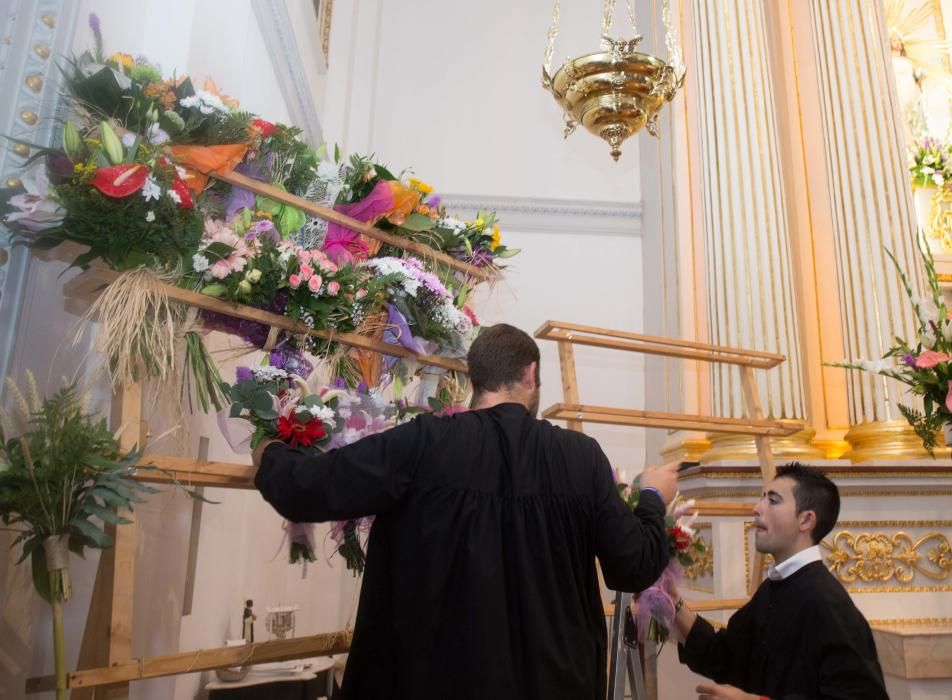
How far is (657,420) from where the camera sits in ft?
11.4

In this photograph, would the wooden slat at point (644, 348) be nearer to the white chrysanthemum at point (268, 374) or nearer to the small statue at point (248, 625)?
the white chrysanthemum at point (268, 374)

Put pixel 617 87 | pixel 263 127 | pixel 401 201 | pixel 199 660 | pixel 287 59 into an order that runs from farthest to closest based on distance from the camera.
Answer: pixel 287 59 < pixel 617 87 < pixel 401 201 < pixel 263 127 < pixel 199 660

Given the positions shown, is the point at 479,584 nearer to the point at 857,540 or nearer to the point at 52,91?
the point at 52,91

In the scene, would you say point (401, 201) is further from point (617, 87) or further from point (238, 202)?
point (617, 87)

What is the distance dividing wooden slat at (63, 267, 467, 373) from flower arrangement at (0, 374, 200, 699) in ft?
1.57

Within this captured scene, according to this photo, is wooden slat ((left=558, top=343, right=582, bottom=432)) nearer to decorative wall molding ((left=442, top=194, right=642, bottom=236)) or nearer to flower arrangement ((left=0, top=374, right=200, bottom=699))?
flower arrangement ((left=0, top=374, right=200, bottom=699))

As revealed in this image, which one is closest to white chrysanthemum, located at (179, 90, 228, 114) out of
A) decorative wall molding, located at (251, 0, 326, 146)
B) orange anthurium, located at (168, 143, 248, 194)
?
orange anthurium, located at (168, 143, 248, 194)

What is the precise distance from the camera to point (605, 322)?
24.0ft

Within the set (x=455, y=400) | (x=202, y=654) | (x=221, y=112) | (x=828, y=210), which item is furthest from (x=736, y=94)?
(x=202, y=654)

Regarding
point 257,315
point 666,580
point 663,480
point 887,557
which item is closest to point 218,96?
point 257,315

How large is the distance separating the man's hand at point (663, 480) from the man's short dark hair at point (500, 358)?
0.53 m

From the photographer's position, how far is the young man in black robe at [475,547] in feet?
6.12

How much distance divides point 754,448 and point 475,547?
335 cm

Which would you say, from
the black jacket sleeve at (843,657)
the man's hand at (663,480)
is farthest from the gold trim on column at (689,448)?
the man's hand at (663,480)
